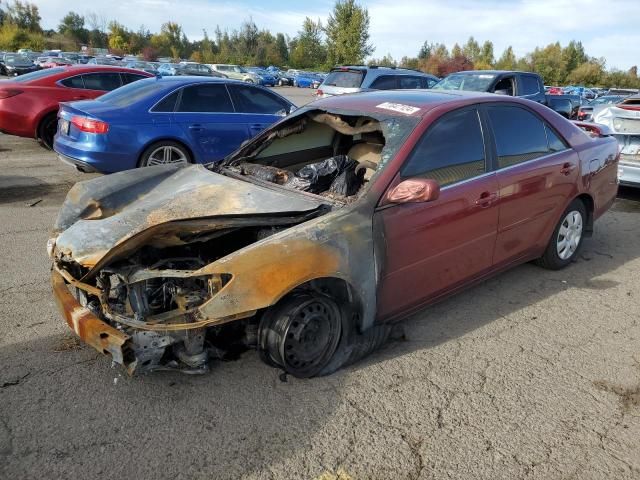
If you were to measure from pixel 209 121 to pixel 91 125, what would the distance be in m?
1.55

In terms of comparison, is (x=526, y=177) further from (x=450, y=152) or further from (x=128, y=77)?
(x=128, y=77)

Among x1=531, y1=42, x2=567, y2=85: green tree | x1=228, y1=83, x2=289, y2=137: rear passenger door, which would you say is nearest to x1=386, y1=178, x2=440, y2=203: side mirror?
x1=228, y1=83, x2=289, y2=137: rear passenger door

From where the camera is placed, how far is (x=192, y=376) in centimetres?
312

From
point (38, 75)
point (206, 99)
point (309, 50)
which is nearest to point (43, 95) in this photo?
point (38, 75)

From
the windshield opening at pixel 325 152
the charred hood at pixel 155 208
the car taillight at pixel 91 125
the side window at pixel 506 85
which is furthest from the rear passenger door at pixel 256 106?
the side window at pixel 506 85

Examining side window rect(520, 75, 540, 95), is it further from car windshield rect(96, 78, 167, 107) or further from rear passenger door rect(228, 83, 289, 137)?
car windshield rect(96, 78, 167, 107)

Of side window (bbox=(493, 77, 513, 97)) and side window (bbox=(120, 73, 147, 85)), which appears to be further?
side window (bbox=(493, 77, 513, 97))

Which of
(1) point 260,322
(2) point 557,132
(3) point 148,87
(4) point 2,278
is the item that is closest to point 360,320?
(1) point 260,322

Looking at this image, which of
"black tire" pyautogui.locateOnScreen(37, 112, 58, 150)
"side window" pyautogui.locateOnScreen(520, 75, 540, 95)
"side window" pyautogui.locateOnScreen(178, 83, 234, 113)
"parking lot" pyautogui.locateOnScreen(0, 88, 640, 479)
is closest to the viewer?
"parking lot" pyautogui.locateOnScreen(0, 88, 640, 479)

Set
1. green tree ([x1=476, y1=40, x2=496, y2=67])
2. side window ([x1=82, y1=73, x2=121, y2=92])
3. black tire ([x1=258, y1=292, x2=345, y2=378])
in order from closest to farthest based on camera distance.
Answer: black tire ([x1=258, y1=292, x2=345, y2=378]) → side window ([x1=82, y1=73, x2=121, y2=92]) → green tree ([x1=476, y1=40, x2=496, y2=67])

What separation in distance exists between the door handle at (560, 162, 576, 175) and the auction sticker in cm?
162

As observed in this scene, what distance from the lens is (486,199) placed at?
12.3 feet

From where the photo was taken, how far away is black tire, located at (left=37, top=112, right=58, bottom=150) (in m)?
9.40

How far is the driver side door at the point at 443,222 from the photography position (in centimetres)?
330
